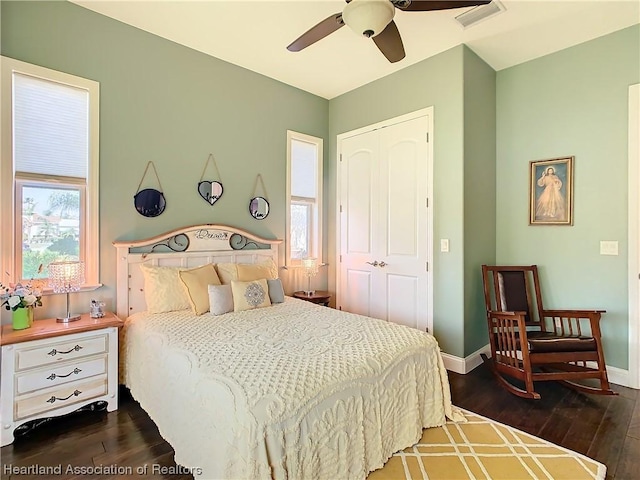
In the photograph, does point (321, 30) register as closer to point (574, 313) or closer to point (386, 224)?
point (386, 224)

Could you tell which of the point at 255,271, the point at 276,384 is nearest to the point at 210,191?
the point at 255,271

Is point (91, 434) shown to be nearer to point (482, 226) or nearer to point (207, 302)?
point (207, 302)

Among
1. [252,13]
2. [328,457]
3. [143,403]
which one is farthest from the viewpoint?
[252,13]

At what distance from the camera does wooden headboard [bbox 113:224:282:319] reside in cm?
288

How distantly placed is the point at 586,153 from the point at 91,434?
15.1 ft

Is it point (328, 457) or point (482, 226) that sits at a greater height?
point (482, 226)

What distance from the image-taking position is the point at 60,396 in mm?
2277

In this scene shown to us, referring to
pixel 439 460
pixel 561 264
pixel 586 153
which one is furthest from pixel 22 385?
pixel 586 153

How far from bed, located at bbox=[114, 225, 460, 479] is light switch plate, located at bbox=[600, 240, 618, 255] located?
81.6 inches

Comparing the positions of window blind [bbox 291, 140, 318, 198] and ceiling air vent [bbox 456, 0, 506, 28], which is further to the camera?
window blind [bbox 291, 140, 318, 198]

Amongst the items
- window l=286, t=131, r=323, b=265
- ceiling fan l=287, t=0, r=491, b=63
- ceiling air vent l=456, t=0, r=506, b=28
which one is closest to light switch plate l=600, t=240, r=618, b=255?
ceiling air vent l=456, t=0, r=506, b=28

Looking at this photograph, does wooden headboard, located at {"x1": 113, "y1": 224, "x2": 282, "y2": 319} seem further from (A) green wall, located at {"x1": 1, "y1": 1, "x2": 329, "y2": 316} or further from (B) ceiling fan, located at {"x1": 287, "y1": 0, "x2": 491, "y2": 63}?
(B) ceiling fan, located at {"x1": 287, "y1": 0, "x2": 491, "y2": 63}

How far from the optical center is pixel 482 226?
3.58 metres

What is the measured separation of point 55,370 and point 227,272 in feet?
4.63
